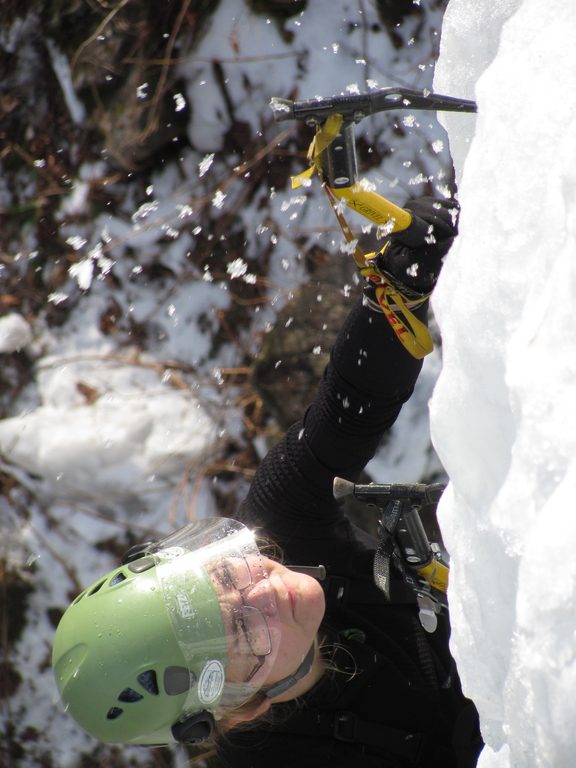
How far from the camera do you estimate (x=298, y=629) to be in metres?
1.67

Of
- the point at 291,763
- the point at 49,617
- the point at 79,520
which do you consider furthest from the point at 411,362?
the point at 49,617

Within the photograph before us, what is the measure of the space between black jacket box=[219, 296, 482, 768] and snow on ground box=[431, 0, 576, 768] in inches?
24.2

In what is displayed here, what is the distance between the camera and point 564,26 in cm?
108

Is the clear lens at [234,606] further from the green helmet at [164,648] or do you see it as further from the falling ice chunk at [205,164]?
the falling ice chunk at [205,164]

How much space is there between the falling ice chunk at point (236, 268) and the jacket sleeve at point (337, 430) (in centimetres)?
173

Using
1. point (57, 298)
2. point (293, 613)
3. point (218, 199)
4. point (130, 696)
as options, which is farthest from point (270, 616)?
point (57, 298)

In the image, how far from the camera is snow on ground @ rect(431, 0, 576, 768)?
35.4 inches

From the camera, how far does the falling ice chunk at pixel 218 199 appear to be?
145 inches

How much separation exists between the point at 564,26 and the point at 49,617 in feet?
10.9

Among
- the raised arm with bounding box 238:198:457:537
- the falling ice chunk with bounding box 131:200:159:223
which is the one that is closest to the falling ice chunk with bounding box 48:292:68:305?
the falling ice chunk with bounding box 131:200:159:223

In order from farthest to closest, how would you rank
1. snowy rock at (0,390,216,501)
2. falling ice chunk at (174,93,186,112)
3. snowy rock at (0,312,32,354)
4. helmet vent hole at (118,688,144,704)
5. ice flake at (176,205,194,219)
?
snowy rock at (0,312,32,354) → ice flake at (176,205,194,219) → falling ice chunk at (174,93,186,112) → snowy rock at (0,390,216,501) → helmet vent hole at (118,688,144,704)

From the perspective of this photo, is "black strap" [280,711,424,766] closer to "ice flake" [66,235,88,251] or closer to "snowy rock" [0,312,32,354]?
"snowy rock" [0,312,32,354]

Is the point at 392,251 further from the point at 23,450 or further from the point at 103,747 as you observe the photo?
the point at 103,747

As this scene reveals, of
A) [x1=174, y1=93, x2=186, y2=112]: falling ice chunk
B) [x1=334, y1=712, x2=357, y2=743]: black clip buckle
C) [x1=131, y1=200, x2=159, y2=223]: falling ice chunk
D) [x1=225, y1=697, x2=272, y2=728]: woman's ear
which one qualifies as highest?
[x1=174, y1=93, x2=186, y2=112]: falling ice chunk
